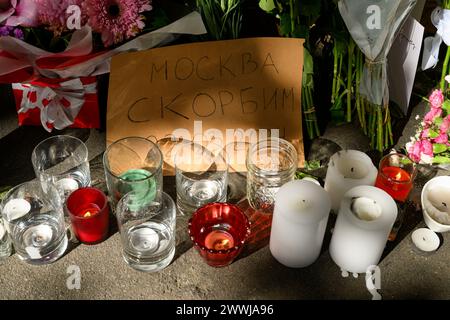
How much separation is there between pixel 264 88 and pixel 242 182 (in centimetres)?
18

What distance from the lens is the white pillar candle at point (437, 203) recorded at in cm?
104

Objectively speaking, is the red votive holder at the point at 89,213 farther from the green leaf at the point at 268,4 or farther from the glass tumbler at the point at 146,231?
the green leaf at the point at 268,4

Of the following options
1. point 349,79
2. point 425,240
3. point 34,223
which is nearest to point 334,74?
point 349,79

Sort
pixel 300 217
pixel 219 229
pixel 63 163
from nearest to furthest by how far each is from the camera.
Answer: pixel 300 217, pixel 219 229, pixel 63 163

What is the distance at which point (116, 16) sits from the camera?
3.52ft

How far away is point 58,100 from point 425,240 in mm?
715

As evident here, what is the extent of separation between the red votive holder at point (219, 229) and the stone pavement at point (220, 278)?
0.03 m

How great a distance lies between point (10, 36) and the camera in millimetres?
1048

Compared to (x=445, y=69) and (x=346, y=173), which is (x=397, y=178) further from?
(x=445, y=69)

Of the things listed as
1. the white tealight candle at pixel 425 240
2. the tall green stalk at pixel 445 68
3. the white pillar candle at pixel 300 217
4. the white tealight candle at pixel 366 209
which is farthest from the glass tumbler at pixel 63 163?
the tall green stalk at pixel 445 68

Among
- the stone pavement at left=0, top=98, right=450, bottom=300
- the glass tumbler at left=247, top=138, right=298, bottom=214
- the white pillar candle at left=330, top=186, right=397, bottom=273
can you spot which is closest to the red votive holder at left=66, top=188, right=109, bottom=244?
the stone pavement at left=0, top=98, right=450, bottom=300

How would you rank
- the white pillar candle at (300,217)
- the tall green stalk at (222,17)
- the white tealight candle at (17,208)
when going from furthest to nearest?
the tall green stalk at (222,17) < the white tealight candle at (17,208) < the white pillar candle at (300,217)

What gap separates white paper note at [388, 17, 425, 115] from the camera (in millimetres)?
1115

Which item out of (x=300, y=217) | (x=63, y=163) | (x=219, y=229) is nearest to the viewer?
Result: (x=300, y=217)
